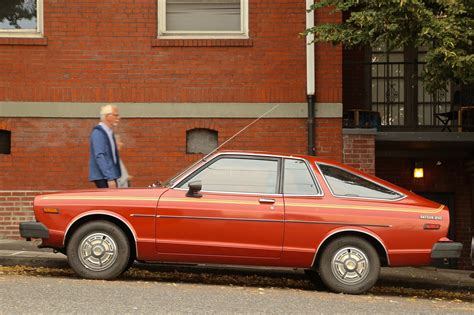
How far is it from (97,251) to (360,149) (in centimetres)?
565

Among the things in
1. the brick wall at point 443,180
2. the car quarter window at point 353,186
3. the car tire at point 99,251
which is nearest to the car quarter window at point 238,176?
the car quarter window at point 353,186

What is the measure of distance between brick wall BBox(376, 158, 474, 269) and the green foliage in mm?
5556

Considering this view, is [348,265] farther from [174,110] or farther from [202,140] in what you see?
[174,110]

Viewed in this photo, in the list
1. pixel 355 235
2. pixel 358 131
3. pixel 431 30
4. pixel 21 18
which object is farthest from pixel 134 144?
pixel 431 30

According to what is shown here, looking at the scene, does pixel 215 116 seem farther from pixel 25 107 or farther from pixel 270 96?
pixel 25 107

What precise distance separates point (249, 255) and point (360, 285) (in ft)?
3.94

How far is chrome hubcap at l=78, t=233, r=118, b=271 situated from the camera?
324 inches

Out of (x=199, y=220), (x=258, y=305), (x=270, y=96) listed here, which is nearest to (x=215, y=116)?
(x=270, y=96)

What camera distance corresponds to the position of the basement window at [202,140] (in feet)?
41.3

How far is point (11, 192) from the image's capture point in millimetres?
12234

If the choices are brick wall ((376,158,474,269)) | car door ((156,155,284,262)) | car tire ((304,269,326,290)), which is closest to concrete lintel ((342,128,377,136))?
brick wall ((376,158,474,269))

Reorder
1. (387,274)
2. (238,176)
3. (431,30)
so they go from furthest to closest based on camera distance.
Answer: (387,274) → (431,30) → (238,176)

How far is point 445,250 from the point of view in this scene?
322 inches

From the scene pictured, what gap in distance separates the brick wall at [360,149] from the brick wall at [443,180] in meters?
2.93
